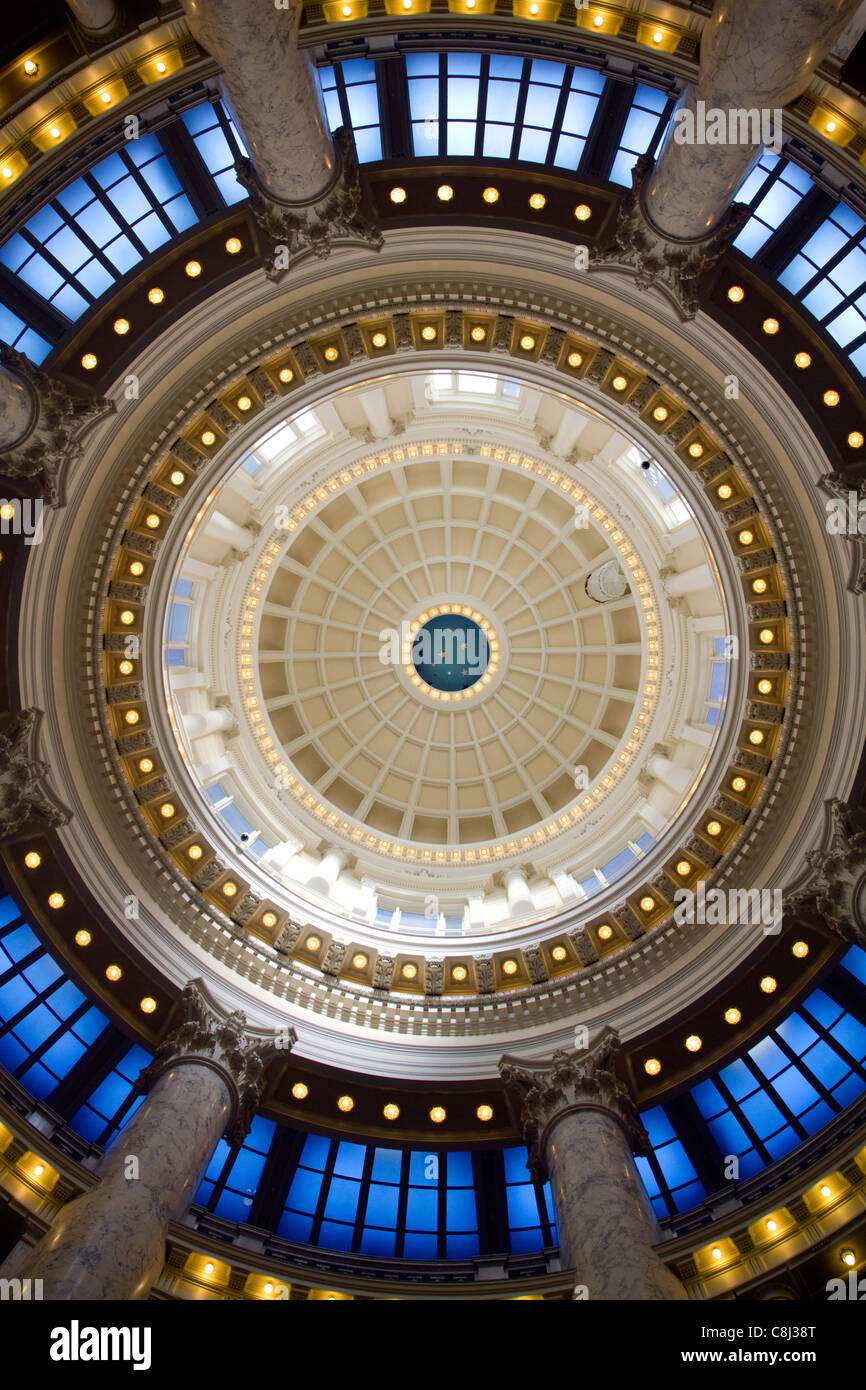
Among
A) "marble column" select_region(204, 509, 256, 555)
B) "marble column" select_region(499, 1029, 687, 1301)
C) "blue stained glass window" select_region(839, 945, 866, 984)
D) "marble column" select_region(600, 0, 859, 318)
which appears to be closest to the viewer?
"marble column" select_region(600, 0, 859, 318)

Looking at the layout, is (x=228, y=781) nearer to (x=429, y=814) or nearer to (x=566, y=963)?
(x=429, y=814)

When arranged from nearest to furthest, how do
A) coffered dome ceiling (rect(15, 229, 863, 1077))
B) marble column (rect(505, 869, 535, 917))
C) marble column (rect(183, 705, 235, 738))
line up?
1. coffered dome ceiling (rect(15, 229, 863, 1077))
2. marble column (rect(183, 705, 235, 738))
3. marble column (rect(505, 869, 535, 917))

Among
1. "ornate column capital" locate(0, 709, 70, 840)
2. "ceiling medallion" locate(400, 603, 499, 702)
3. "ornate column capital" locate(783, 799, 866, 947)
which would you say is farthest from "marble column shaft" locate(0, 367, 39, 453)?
"ceiling medallion" locate(400, 603, 499, 702)

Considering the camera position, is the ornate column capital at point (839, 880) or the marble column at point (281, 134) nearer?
the marble column at point (281, 134)

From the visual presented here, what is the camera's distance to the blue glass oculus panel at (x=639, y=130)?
19297mm

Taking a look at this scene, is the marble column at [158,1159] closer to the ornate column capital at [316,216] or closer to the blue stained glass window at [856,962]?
the blue stained glass window at [856,962]

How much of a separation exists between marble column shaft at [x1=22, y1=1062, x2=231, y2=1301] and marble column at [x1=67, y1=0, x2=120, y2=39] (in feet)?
73.9

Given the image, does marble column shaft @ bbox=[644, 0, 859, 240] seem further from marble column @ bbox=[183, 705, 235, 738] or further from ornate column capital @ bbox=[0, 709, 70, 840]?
marble column @ bbox=[183, 705, 235, 738]

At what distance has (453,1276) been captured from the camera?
19656 millimetres

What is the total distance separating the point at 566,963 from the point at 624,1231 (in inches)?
369

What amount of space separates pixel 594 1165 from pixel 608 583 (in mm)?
23974

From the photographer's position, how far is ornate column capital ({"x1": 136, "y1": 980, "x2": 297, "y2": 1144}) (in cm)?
2023

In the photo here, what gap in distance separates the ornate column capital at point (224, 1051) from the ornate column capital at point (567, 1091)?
612 centimetres

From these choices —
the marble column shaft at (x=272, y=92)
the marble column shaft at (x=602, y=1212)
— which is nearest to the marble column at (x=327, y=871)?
the marble column shaft at (x=602, y=1212)
